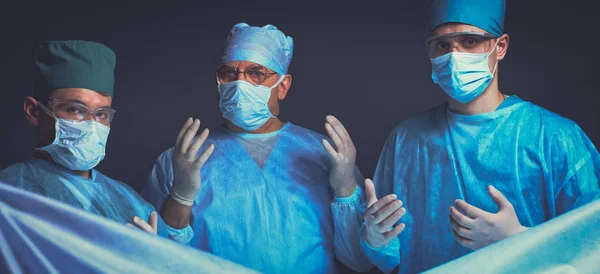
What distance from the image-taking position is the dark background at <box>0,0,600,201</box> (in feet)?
9.72

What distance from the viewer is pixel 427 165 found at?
2232mm

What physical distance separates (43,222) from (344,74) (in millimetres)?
1846

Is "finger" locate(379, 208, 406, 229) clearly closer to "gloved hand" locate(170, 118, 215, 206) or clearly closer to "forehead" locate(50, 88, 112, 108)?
"gloved hand" locate(170, 118, 215, 206)

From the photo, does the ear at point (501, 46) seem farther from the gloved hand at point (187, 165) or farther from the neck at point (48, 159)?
the neck at point (48, 159)

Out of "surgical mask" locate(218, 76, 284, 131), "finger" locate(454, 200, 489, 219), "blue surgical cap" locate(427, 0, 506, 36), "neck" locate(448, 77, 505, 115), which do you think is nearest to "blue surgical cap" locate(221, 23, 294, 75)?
"surgical mask" locate(218, 76, 284, 131)

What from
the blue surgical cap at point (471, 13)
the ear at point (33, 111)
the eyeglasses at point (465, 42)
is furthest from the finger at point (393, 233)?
the ear at point (33, 111)

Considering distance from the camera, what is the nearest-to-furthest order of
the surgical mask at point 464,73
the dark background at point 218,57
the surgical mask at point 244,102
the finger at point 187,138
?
the surgical mask at point 464,73 < the finger at point 187,138 < the surgical mask at point 244,102 < the dark background at point 218,57

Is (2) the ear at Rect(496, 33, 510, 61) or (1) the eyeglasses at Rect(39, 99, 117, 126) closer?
(1) the eyeglasses at Rect(39, 99, 117, 126)

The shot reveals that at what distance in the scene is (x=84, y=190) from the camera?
1995 mm

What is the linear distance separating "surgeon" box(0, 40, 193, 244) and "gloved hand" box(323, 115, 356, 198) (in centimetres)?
64

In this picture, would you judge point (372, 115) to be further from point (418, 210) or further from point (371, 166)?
point (418, 210)

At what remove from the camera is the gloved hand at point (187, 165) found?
2162 millimetres

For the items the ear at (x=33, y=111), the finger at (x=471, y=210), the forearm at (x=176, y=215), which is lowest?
the forearm at (x=176, y=215)

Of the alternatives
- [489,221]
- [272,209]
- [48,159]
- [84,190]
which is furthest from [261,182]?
[489,221]
